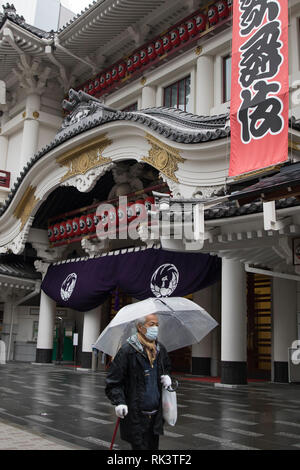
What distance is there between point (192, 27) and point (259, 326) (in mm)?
10761

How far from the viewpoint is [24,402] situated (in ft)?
32.4

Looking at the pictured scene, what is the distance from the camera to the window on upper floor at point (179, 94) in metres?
18.4

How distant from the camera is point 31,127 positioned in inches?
958

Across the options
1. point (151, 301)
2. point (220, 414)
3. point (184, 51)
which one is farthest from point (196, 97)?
point (151, 301)

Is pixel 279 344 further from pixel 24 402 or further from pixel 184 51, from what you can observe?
pixel 184 51

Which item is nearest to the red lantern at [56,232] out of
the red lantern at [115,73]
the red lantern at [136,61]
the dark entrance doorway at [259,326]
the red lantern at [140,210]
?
the red lantern at [140,210]

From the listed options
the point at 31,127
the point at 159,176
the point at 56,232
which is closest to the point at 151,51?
the point at 159,176

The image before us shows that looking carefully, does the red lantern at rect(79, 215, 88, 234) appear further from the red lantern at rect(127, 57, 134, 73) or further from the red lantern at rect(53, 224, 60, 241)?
the red lantern at rect(127, 57, 134, 73)

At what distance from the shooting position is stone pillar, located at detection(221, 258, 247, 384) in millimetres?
12852

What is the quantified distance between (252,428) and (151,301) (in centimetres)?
348

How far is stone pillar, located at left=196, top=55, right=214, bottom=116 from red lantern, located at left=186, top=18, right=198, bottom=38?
2.92 ft

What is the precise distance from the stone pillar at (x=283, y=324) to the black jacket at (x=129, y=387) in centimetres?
1062

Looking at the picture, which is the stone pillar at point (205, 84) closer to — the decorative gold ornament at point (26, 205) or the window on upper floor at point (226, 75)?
the window on upper floor at point (226, 75)

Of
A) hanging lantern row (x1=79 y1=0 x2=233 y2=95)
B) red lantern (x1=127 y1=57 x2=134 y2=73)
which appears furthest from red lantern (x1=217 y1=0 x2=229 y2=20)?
red lantern (x1=127 y1=57 x2=134 y2=73)
